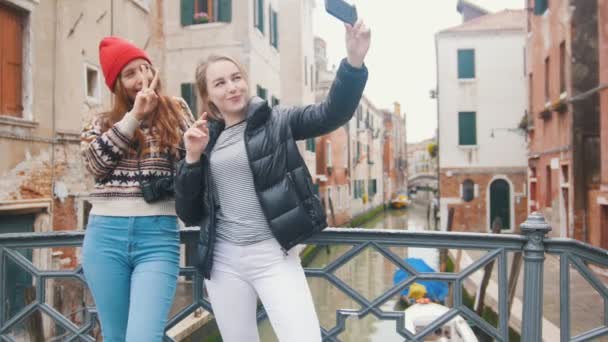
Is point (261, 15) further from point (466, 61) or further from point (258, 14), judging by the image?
point (466, 61)

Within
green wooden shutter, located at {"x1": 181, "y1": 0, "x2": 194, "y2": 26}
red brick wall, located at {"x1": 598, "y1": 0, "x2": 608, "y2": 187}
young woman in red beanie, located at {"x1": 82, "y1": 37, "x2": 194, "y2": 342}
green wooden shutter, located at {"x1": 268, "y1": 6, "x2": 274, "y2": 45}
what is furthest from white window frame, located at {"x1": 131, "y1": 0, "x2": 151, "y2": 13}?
young woman in red beanie, located at {"x1": 82, "y1": 37, "x2": 194, "y2": 342}

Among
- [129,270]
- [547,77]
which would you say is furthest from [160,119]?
[547,77]

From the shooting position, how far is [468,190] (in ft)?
60.3

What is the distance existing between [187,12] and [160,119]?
9.39m

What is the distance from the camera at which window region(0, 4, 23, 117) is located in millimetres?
6043

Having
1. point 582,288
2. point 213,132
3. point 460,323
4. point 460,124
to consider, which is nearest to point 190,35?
point 460,323

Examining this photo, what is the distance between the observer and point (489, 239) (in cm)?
210

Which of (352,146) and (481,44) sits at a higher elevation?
(481,44)

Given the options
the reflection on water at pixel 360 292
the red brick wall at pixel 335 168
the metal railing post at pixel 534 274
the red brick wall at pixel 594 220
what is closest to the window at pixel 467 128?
the reflection on water at pixel 360 292

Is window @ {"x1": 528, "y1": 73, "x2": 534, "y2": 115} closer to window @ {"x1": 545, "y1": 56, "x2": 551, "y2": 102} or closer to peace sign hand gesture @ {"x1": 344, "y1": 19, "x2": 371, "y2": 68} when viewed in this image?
window @ {"x1": 545, "y1": 56, "x2": 551, "y2": 102}

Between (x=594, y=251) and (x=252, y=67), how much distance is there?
924 centimetres

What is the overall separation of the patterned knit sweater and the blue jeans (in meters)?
0.04

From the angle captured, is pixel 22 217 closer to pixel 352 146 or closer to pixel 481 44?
pixel 481 44

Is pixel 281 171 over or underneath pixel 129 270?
over
